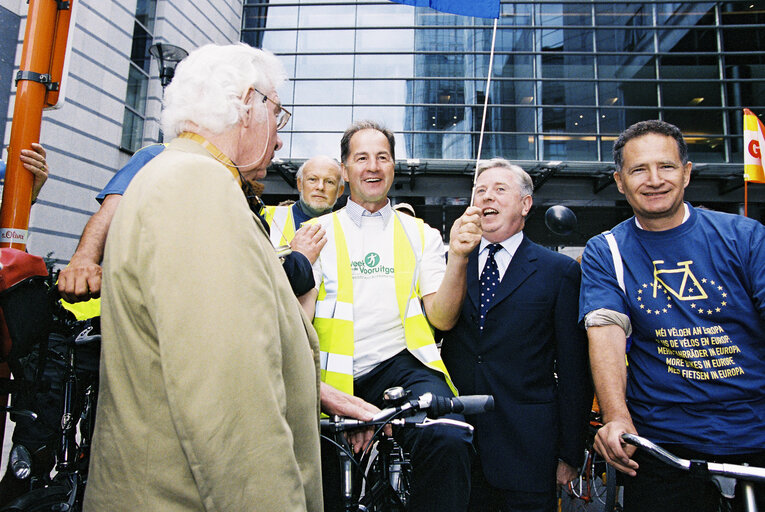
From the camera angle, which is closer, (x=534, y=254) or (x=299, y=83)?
(x=534, y=254)

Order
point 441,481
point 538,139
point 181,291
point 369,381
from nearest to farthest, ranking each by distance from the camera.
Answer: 1. point 181,291
2. point 441,481
3. point 369,381
4. point 538,139

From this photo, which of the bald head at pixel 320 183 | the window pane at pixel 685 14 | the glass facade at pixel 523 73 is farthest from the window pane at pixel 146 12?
the window pane at pixel 685 14

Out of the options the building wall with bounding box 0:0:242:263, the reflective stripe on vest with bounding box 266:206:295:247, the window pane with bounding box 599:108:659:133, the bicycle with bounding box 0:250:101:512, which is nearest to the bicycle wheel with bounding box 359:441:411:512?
the bicycle with bounding box 0:250:101:512

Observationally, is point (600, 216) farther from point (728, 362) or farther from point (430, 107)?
point (728, 362)

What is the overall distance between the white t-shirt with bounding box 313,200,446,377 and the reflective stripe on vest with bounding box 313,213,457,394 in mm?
37

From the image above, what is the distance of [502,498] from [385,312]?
46.2 inches

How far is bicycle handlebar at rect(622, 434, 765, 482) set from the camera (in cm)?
160

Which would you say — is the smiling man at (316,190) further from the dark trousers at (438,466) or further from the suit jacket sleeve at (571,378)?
the dark trousers at (438,466)

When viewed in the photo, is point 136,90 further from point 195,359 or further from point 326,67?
point 195,359

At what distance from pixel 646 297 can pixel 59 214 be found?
1035 centimetres

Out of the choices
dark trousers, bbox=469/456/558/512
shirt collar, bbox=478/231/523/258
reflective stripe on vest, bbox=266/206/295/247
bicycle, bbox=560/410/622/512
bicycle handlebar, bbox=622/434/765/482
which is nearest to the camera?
bicycle handlebar, bbox=622/434/765/482

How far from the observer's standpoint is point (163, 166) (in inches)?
45.0

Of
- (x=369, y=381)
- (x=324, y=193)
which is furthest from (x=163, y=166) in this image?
(x=324, y=193)

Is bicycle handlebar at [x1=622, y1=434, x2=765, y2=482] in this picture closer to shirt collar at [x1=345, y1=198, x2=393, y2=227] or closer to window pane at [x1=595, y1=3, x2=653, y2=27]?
shirt collar at [x1=345, y1=198, x2=393, y2=227]
